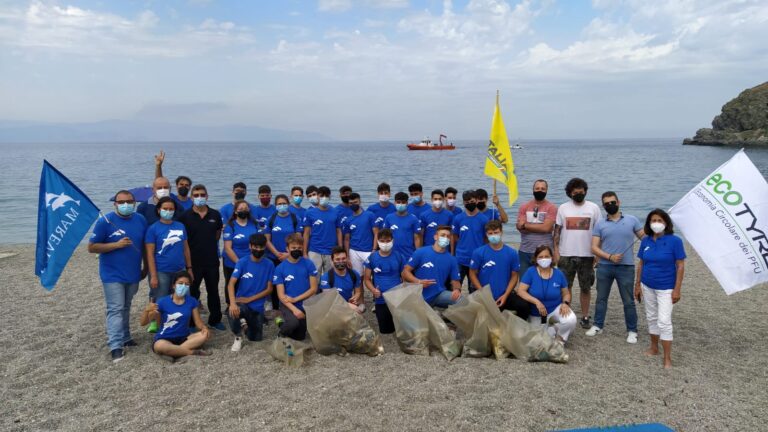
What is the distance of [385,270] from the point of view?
6.96m

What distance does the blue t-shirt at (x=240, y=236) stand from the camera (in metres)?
7.35

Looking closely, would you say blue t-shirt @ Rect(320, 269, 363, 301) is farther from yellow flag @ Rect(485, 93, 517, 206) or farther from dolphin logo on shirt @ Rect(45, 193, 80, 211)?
dolphin logo on shirt @ Rect(45, 193, 80, 211)

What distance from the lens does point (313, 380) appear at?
5.51 meters

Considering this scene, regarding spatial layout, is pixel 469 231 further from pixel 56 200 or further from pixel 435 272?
pixel 56 200

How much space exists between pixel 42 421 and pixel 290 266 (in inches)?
117

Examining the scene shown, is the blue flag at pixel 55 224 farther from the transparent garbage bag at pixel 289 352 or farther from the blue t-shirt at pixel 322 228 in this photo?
the blue t-shirt at pixel 322 228

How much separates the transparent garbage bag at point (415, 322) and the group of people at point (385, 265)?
2.15 ft

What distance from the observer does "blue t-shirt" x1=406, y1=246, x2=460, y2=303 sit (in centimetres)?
688

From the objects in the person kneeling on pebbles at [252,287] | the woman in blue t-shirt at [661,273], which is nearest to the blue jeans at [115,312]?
the person kneeling on pebbles at [252,287]

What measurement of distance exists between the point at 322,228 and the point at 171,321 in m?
2.69

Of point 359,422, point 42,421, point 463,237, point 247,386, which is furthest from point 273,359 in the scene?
point 463,237

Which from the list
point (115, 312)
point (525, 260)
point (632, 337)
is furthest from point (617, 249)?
point (115, 312)

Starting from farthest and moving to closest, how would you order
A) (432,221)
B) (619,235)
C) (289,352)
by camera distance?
(432,221) → (619,235) → (289,352)

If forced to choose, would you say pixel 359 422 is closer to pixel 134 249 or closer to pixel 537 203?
pixel 134 249
